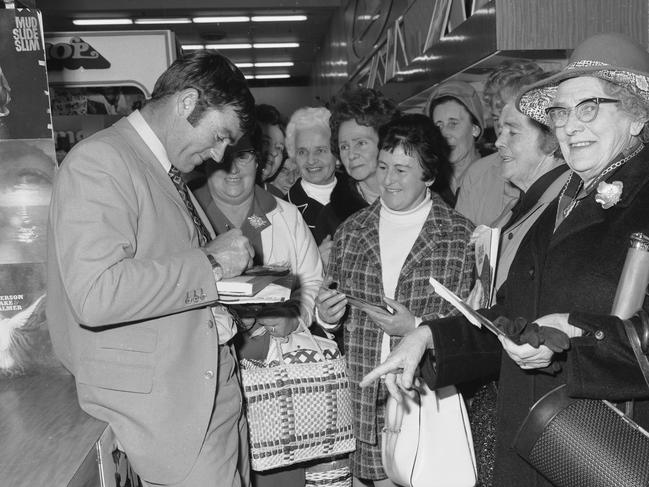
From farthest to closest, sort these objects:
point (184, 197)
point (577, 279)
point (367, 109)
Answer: point (367, 109) → point (184, 197) → point (577, 279)

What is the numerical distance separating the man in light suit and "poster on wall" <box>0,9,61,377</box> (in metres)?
0.44

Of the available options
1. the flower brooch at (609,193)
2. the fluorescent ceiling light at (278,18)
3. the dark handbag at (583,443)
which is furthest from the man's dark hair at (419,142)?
the fluorescent ceiling light at (278,18)

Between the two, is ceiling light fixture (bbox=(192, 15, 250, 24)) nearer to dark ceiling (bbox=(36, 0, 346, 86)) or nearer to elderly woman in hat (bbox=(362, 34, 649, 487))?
dark ceiling (bbox=(36, 0, 346, 86))

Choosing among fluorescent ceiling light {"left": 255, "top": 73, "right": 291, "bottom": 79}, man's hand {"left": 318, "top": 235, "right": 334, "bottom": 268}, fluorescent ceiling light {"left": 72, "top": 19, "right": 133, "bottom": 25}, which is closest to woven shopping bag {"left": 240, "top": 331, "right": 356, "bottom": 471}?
man's hand {"left": 318, "top": 235, "right": 334, "bottom": 268}

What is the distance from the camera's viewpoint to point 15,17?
231 cm

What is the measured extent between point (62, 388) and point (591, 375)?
1657 mm

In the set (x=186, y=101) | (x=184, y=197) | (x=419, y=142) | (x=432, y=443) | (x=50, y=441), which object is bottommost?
(x=432, y=443)

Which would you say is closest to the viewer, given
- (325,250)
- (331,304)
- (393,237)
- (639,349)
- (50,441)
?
(639,349)

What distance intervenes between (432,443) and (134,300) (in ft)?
4.02

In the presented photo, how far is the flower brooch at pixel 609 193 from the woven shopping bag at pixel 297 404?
1412mm

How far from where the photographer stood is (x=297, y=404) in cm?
257

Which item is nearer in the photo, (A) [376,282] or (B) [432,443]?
(B) [432,443]

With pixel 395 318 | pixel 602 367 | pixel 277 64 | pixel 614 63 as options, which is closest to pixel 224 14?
pixel 277 64

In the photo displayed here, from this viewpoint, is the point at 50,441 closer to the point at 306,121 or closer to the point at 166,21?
the point at 306,121
